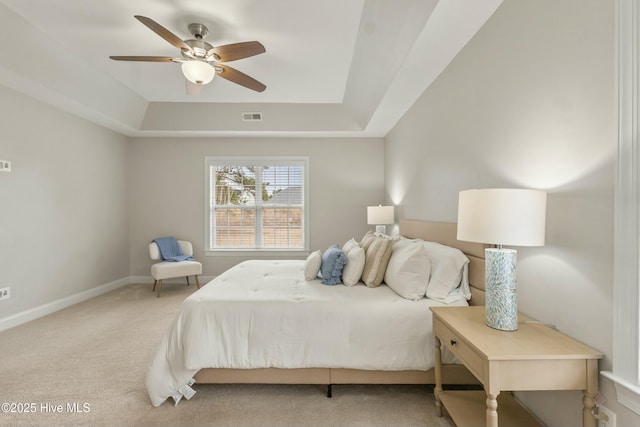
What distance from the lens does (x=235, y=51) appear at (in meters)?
2.35

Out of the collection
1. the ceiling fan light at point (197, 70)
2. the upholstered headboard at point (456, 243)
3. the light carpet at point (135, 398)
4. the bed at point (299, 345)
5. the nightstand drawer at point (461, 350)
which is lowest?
the light carpet at point (135, 398)

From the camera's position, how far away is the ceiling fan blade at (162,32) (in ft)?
6.30

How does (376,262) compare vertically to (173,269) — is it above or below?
above

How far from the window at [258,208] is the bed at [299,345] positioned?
3073mm

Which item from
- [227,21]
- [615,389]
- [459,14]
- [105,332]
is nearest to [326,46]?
[227,21]

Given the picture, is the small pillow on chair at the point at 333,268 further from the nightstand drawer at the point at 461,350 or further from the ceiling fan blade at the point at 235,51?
the ceiling fan blade at the point at 235,51

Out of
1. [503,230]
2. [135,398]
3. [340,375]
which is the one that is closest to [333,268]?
[340,375]

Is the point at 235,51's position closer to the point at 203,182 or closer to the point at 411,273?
the point at 411,273

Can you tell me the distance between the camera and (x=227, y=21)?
2.49 metres

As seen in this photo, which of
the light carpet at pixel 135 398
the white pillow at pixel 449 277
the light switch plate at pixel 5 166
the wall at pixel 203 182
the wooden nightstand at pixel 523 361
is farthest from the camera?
the wall at pixel 203 182

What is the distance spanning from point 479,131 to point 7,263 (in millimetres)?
4667

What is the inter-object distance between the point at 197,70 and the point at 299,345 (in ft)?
7.41

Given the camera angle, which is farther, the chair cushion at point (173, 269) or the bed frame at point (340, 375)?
the chair cushion at point (173, 269)

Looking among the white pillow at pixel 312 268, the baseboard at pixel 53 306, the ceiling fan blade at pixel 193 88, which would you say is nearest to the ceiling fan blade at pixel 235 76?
the ceiling fan blade at pixel 193 88
